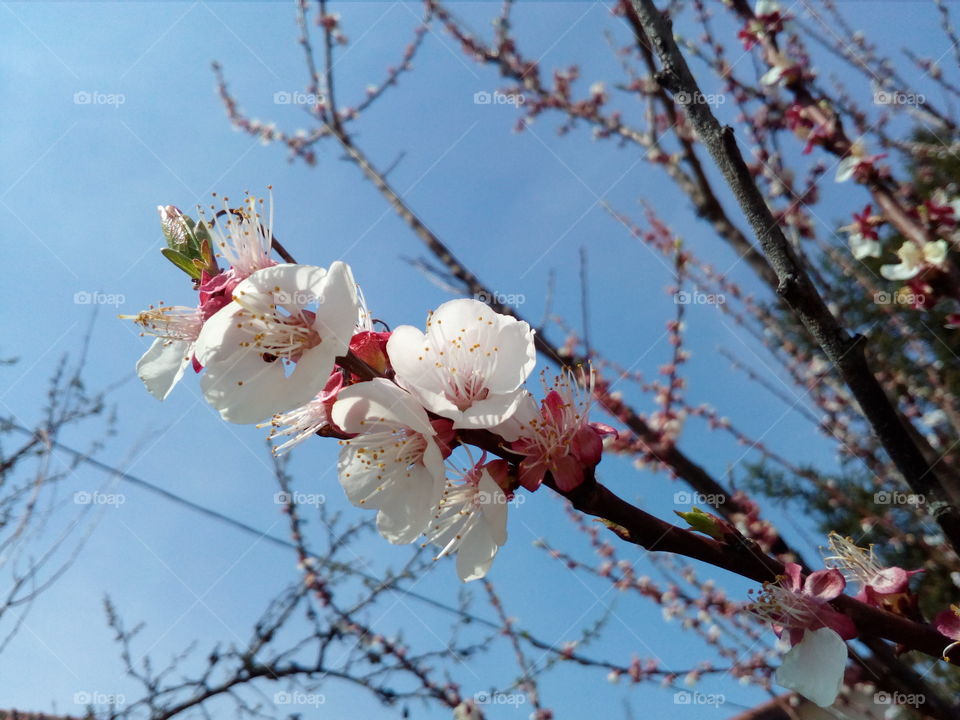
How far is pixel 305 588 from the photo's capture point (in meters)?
3.15

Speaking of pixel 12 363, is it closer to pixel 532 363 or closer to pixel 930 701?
pixel 532 363

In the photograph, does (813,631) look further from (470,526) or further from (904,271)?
(904,271)

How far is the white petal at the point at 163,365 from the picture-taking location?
38.7 inches

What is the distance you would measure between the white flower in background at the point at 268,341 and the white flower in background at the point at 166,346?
110mm

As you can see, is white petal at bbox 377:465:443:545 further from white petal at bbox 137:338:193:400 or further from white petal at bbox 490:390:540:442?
white petal at bbox 137:338:193:400

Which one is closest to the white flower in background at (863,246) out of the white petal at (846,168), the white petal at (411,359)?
the white petal at (846,168)

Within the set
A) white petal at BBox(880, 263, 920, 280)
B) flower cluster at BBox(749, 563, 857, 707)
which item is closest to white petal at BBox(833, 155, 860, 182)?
white petal at BBox(880, 263, 920, 280)

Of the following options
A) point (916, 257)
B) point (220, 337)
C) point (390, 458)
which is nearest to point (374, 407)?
point (390, 458)

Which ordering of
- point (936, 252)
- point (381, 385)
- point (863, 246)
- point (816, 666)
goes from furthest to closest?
point (863, 246)
point (936, 252)
point (816, 666)
point (381, 385)

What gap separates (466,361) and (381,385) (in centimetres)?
18

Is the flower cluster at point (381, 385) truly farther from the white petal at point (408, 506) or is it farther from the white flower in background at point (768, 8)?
the white flower in background at point (768, 8)

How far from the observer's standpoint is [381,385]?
0.78m

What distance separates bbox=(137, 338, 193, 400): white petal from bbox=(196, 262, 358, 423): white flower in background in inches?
6.3

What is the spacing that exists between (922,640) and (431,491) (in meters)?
0.66
